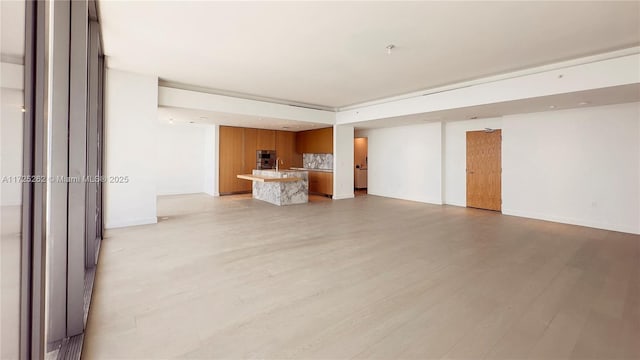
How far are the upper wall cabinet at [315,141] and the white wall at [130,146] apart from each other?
5689mm

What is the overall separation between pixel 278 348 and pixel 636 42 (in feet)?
19.9

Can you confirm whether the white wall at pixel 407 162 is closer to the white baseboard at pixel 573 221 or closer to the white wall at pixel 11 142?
the white baseboard at pixel 573 221

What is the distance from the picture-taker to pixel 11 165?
88 cm

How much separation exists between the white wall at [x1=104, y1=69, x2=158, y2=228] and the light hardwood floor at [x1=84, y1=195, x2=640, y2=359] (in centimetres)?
49

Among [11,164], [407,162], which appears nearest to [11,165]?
[11,164]

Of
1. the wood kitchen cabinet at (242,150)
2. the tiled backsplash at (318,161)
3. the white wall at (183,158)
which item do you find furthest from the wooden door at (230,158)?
the tiled backsplash at (318,161)

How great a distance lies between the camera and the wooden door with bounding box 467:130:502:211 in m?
7.62

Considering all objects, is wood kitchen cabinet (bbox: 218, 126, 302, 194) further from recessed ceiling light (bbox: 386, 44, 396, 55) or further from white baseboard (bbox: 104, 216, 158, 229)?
recessed ceiling light (bbox: 386, 44, 396, 55)

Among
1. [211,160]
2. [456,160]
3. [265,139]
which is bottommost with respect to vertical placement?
[456,160]

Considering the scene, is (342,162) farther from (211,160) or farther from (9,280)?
(9,280)

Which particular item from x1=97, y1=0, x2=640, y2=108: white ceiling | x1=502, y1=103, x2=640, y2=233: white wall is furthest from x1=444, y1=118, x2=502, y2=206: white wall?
x1=97, y1=0, x2=640, y2=108: white ceiling

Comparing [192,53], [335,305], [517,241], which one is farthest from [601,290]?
[192,53]

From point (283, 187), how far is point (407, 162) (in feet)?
13.9

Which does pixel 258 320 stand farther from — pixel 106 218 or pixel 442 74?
pixel 442 74
